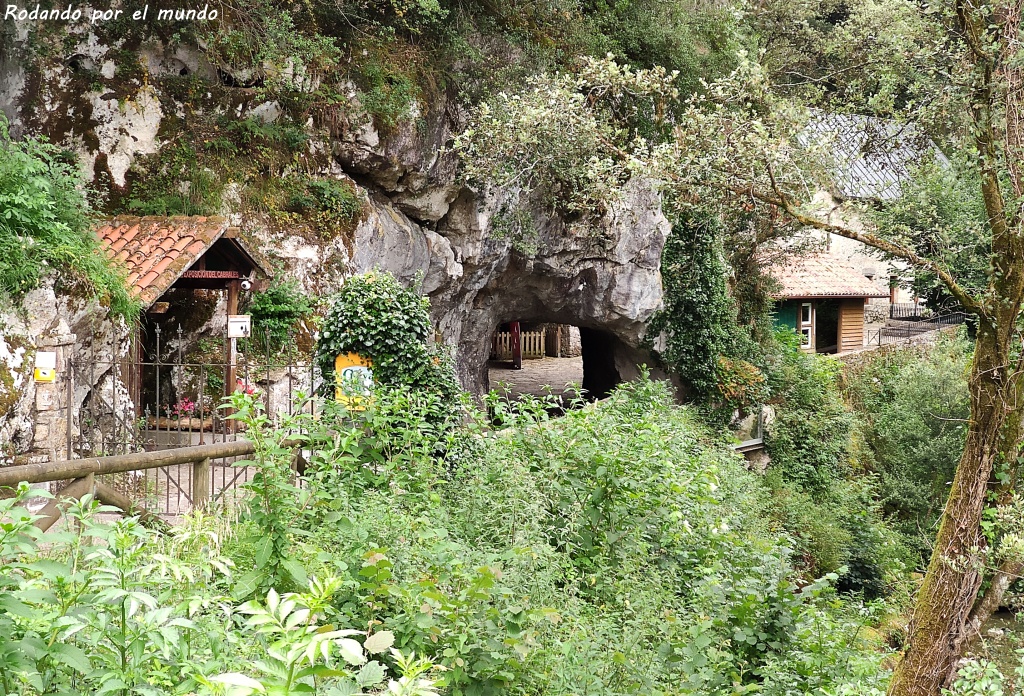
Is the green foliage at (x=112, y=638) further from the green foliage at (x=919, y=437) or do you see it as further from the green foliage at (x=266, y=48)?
the green foliage at (x=919, y=437)

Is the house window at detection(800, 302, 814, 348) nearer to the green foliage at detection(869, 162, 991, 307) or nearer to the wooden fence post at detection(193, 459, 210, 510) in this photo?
the green foliage at detection(869, 162, 991, 307)

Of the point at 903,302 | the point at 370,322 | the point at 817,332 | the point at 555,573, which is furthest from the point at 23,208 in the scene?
the point at 903,302

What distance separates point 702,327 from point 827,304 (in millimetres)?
14040

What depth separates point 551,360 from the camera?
108 ft

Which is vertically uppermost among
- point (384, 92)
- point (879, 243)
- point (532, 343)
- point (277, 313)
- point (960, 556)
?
point (384, 92)

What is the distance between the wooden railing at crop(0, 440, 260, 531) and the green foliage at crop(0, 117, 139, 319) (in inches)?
154

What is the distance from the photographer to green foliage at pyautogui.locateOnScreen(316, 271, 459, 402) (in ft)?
24.8

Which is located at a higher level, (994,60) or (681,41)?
(681,41)

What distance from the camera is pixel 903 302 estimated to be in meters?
34.4

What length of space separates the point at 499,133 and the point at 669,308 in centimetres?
636

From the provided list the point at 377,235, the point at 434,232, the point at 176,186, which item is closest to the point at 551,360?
the point at 434,232

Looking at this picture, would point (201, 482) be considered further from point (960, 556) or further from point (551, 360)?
point (551, 360)

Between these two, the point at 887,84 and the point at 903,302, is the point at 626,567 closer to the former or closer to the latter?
the point at 887,84

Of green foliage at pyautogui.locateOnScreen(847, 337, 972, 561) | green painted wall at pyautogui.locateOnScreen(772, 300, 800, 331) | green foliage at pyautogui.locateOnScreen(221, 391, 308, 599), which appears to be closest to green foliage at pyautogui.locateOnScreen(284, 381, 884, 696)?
green foliage at pyautogui.locateOnScreen(221, 391, 308, 599)
